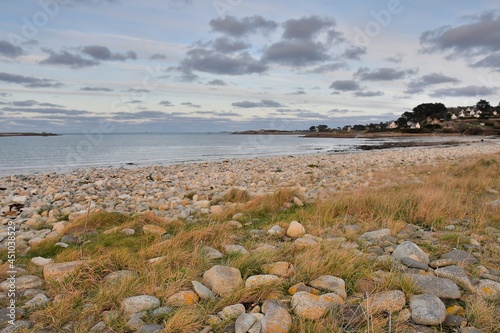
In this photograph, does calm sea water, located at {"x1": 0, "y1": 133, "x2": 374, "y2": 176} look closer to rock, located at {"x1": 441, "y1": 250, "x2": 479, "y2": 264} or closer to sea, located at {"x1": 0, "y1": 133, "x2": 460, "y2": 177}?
Answer: sea, located at {"x1": 0, "y1": 133, "x2": 460, "y2": 177}

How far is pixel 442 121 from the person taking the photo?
114 metres

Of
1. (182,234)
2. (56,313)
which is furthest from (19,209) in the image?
(56,313)

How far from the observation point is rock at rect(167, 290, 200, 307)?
3.07 m

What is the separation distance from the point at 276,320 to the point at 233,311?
440mm

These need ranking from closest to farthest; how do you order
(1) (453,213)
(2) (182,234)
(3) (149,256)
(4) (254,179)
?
(3) (149,256)
(2) (182,234)
(1) (453,213)
(4) (254,179)

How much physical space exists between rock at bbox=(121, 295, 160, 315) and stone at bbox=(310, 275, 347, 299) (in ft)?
5.23

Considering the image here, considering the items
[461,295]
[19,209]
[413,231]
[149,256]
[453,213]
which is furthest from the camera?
[19,209]

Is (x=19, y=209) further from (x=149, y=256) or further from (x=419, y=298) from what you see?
(x=419, y=298)

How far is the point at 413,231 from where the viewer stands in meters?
Result: 5.60

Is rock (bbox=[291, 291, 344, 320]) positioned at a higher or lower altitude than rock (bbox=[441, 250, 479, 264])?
higher

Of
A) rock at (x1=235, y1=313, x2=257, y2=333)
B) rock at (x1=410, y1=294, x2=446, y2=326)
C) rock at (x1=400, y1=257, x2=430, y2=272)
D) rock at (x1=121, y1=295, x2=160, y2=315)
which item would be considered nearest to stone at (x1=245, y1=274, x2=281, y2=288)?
rock at (x1=235, y1=313, x2=257, y2=333)

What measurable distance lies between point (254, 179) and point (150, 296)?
40.5ft

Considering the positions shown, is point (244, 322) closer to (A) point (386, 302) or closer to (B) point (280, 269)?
(B) point (280, 269)

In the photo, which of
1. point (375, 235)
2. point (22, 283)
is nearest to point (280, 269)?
point (375, 235)
